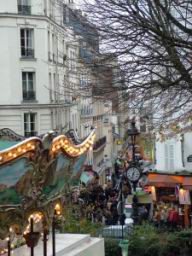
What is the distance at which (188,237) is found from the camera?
16.0 m

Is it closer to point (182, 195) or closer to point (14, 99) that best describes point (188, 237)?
point (182, 195)

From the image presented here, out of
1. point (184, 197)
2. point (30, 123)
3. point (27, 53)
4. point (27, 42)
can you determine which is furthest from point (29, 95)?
point (184, 197)

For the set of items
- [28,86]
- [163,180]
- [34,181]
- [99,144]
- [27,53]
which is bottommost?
[163,180]

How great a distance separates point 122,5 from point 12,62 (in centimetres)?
2218

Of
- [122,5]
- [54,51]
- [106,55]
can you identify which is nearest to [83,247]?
[106,55]

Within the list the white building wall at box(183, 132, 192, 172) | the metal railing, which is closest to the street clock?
the metal railing

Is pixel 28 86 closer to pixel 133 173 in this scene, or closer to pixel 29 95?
pixel 29 95

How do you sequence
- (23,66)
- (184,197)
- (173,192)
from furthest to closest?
(23,66) → (173,192) → (184,197)

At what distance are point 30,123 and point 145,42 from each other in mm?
22512

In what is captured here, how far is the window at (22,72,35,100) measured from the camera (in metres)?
34.7

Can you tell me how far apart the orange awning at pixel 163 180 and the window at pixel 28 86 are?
39.9 feet

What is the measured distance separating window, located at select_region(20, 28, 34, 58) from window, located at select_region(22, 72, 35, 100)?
3.40 ft

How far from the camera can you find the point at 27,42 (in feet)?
114

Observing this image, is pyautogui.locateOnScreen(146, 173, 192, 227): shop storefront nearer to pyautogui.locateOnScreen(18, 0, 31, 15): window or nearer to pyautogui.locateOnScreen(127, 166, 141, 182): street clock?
pyautogui.locateOnScreen(127, 166, 141, 182): street clock
